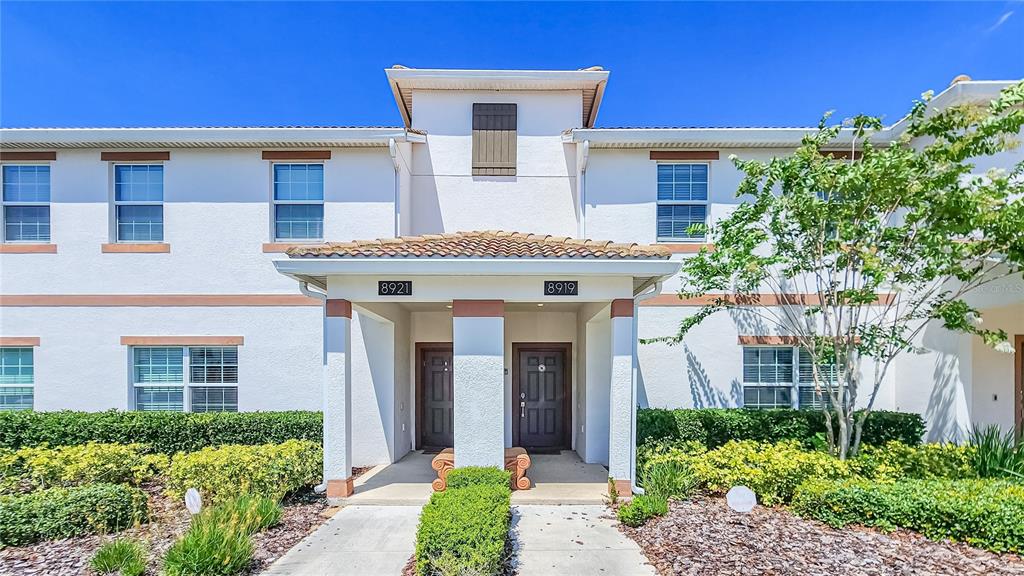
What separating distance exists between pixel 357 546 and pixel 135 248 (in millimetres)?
8505

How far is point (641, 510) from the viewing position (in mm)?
6414

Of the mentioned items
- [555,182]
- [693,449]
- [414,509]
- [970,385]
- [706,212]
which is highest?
[555,182]

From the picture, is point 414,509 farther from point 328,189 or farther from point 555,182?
point 555,182

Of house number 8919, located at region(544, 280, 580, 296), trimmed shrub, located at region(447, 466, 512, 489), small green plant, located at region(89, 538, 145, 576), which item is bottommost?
small green plant, located at region(89, 538, 145, 576)

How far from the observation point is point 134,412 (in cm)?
957

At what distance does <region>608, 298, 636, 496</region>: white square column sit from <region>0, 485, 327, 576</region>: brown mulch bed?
14.4 ft

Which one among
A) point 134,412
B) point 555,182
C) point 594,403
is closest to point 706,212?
point 555,182

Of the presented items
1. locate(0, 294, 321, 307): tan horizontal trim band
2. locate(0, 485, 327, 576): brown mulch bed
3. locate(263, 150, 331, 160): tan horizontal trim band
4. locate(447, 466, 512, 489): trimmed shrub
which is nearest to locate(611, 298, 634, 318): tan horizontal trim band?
locate(447, 466, 512, 489): trimmed shrub

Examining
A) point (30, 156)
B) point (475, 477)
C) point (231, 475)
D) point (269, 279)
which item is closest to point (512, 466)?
point (475, 477)

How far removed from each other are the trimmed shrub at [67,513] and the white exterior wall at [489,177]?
7.02 meters

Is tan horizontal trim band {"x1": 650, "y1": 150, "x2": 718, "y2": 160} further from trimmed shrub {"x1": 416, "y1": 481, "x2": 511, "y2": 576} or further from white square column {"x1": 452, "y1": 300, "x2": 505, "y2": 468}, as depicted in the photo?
trimmed shrub {"x1": 416, "y1": 481, "x2": 511, "y2": 576}

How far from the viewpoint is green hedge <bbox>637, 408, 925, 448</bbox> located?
8.88 metres

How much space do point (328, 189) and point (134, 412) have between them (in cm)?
583

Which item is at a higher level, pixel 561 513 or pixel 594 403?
pixel 594 403
